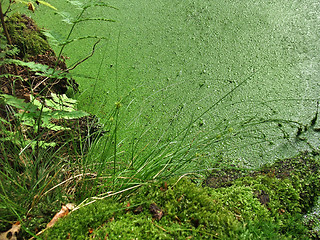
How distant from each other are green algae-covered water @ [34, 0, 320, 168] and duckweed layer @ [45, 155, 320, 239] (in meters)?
0.31

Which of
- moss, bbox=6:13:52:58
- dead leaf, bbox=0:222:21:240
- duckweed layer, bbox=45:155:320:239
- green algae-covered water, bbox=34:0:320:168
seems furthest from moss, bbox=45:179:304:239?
moss, bbox=6:13:52:58

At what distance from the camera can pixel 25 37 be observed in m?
1.58

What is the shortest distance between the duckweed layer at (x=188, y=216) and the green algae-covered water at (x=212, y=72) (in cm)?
31

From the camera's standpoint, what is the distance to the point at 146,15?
6.39 ft

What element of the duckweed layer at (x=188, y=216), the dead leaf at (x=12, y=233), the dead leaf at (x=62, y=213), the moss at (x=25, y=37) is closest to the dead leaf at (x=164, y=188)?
the duckweed layer at (x=188, y=216)

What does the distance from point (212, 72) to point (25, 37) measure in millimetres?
1272

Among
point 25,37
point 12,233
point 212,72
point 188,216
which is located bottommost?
point 12,233

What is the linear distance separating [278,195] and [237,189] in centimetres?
18

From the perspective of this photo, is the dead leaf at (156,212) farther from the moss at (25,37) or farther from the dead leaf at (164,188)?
the moss at (25,37)

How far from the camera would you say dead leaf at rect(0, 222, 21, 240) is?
2.25 feet

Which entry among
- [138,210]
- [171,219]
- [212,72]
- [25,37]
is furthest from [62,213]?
[25,37]

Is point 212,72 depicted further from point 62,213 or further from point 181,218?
point 62,213

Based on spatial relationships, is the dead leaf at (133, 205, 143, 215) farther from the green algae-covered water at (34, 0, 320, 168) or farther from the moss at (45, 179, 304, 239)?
the green algae-covered water at (34, 0, 320, 168)

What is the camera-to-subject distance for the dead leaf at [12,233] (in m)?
0.69
